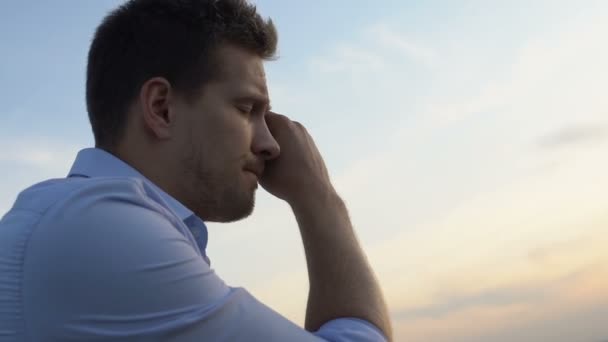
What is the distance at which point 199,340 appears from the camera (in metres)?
1.88

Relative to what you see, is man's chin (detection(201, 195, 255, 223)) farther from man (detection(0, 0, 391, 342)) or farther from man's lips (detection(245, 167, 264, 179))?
man's lips (detection(245, 167, 264, 179))

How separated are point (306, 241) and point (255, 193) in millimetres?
340

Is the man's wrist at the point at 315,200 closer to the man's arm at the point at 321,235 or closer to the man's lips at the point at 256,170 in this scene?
the man's arm at the point at 321,235

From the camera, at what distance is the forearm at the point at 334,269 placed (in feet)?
8.15

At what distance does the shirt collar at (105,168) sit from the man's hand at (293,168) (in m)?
0.74

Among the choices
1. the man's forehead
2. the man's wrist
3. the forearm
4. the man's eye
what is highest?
the man's forehead

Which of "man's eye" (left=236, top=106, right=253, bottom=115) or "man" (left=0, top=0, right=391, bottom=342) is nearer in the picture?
"man" (left=0, top=0, right=391, bottom=342)

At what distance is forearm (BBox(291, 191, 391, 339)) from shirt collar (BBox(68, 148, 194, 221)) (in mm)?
556

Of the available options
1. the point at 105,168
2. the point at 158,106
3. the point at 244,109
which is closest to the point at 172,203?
the point at 105,168

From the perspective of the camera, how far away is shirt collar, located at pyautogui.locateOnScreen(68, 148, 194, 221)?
100 inches

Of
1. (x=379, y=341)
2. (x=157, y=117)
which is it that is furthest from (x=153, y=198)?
(x=379, y=341)

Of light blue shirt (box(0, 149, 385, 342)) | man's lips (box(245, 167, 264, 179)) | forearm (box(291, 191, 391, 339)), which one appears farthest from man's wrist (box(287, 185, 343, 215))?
light blue shirt (box(0, 149, 385, 342))

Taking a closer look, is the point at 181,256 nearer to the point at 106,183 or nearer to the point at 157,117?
the point at 106,183

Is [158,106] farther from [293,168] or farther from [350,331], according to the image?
[350,331]
